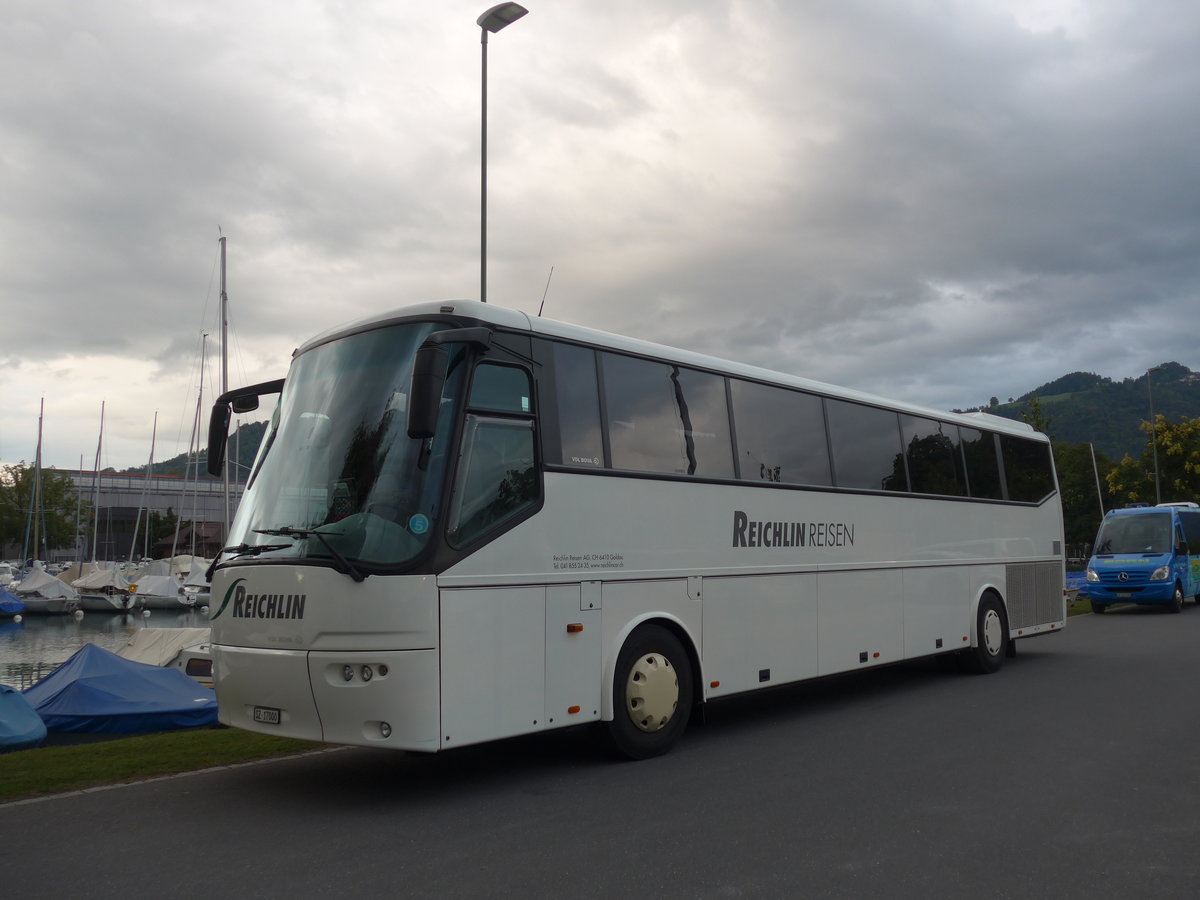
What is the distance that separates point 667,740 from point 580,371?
10.4 feet

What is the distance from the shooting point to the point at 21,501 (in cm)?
8900

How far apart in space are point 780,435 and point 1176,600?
2145cm

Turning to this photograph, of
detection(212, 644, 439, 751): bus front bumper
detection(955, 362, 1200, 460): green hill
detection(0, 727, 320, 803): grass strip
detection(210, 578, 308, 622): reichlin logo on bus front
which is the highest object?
detection(955, 362, 1200, 460): green hill

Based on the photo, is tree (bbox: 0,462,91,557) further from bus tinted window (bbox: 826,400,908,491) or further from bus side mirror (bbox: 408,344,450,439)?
bus side mirror (bbox: 408,344,450,439)

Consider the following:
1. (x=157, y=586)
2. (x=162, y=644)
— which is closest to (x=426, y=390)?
(x=162, y=644)

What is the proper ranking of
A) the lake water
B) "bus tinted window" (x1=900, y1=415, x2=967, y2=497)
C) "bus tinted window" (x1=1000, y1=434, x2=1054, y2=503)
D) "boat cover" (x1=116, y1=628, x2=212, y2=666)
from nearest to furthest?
1. "bus tinted window" (x1=900, y1=415, x2=967, y2=497)
2. "bus tinted window" (x1=1000, y1=434, x2=1054, y2=503)
3. "boat cover" (x1=116, y1=628, x2=212, y2=666)
4. the lake water

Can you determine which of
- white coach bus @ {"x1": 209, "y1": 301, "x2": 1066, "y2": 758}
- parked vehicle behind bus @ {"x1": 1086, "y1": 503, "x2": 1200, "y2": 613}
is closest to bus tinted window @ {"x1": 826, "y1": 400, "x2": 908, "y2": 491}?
white coach bus @ {"x1": 209, "y1": 301, "x2": 1066, "y2": 758}

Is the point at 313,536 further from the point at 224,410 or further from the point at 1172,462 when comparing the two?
the point at 1172,462

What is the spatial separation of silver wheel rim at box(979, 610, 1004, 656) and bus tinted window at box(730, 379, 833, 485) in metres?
4.52

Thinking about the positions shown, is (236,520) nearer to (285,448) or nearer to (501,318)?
(285,448)

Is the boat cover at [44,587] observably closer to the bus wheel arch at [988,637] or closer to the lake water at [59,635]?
the lake water at [59,635]

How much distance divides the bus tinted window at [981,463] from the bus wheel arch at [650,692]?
710cm

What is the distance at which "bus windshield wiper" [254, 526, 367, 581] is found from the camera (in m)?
6.79

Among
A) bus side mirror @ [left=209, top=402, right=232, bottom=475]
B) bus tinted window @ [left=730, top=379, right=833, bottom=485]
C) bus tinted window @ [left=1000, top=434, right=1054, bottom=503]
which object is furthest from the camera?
bus tinted window @ [left=1000, top=434, right=1054, bottom=503]
